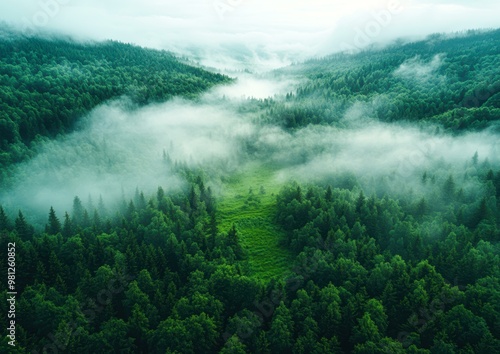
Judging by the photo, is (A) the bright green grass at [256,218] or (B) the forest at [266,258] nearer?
(B) the forest at [266,258]

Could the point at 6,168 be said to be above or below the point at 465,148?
below

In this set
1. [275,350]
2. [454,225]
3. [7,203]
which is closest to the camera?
[275,350]

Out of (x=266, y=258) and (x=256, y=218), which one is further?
(x=256, y=218)

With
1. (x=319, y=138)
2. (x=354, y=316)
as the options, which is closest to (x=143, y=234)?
(x=354, y=316)

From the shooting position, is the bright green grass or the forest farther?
the bright green grass

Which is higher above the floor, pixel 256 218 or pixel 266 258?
pixel 256 218

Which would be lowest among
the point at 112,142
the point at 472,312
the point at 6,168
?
the point at 472,312

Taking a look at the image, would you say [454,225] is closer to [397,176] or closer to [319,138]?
[397,176]

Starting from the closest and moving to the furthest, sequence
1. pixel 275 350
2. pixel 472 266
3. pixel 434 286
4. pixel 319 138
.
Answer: pixel 275 350
pixel 434 286
pixel 472 266
pixel 319 138
